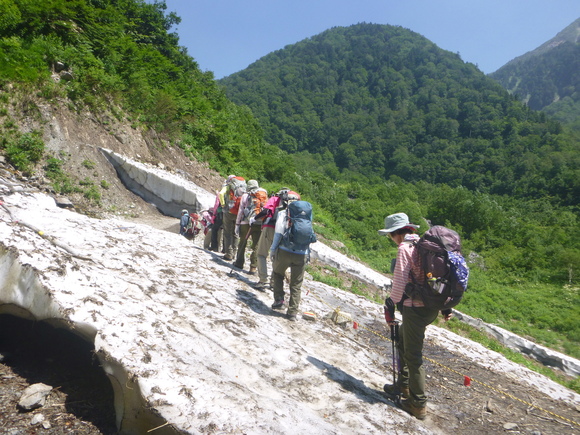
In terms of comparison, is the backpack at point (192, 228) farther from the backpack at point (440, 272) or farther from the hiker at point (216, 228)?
the backpack at point (440, 272)

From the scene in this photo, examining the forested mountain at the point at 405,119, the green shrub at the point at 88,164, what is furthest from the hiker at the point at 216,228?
the forested mountain at the point at 405,119

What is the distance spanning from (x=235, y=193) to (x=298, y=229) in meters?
2.79

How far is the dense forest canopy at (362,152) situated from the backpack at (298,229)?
22.5 ft

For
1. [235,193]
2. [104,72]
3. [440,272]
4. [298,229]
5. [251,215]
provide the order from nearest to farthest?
[440,272], [298,229], [251,215], [235,193], [104,72]

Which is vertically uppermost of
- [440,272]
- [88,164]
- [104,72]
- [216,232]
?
[104,72]

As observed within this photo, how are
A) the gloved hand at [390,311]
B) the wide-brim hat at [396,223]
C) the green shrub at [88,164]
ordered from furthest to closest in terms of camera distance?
the green shrub at [88,164]
the wide-brim hat at [396,223]
the gloved hand at [390,311]

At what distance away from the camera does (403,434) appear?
3695 mm

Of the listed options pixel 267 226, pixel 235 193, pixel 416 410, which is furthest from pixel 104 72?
pixel 416 410

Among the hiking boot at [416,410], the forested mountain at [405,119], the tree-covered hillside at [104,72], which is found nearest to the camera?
the hiking boot at [416,410]

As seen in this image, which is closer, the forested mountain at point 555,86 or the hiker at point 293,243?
the hiker at point 293,243

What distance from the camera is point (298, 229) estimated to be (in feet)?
18.1

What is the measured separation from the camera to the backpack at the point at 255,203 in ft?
23.2

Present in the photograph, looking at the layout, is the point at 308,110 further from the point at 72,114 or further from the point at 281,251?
the point at 281,251

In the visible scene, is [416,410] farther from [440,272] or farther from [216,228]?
[216,228]
